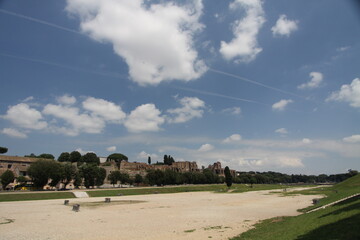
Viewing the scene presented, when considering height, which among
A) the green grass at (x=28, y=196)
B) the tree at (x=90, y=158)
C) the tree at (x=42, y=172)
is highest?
the tree at (x=90, y=158)

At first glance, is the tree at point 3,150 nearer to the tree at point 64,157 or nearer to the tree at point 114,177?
the tree at point 114,177

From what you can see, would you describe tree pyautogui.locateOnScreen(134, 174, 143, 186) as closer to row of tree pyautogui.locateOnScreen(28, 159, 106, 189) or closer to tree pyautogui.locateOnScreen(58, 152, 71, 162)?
row of tree pyautogui.locateOnScreen(28, 159, 106, 189)

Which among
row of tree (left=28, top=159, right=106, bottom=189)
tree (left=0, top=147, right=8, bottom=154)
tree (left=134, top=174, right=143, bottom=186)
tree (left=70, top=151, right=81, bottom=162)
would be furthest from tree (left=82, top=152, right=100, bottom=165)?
row of tree (left=28, top=159, right=106, bottom=189)

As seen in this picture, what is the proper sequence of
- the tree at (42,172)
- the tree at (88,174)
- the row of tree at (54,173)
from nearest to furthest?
the tree at (42,172), the row of tree at (54,173), the tree at (88,174)

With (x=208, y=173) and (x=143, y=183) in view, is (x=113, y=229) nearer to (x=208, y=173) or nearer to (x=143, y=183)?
(x=143, y=183)

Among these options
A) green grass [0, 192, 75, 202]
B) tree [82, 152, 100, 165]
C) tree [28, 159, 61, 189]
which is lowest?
green grass [0, 192, 75, 202]

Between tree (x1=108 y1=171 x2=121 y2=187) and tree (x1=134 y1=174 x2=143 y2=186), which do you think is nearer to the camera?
tree (x1=108 y1=171 x2=121 y2=187)

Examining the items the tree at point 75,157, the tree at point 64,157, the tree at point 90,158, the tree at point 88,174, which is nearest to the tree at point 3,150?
the tree at point 88,174

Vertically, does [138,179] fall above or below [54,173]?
below

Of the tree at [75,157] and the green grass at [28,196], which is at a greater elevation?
the tree at [75,157]

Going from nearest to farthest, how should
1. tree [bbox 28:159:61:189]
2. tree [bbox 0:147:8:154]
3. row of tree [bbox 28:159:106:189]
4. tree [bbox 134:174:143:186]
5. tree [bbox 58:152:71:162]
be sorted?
1. tree [bbox 28:159:61:189]
2. row of tree [bbox 28:159:106:189]
3. tree [bbox 0:147:8:154]
4. tree [bbox 134:174:143:186]
5. tree [bbox 58:152:71:162]

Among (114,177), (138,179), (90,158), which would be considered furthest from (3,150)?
(90,158)

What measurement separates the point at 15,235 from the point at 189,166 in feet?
495

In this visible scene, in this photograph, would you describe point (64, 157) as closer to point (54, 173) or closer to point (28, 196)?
point (54, 173)
